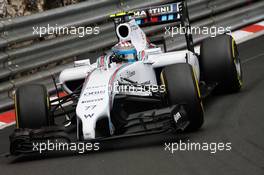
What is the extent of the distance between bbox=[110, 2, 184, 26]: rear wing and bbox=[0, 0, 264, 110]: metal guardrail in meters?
2.06

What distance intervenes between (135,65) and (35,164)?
1.76 metres

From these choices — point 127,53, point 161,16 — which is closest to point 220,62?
point 161,16

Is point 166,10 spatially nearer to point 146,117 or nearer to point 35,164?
point 146,117

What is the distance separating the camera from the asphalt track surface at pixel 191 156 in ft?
20.9

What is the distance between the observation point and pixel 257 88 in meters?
9.45

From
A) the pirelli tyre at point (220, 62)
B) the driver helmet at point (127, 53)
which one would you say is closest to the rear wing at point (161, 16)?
the pirelli tyre at point (220, 62)

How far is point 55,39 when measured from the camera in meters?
11.3

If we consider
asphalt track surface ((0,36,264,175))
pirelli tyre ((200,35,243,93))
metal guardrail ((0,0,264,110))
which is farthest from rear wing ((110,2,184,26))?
metal guardrail ((0,0,264,110))

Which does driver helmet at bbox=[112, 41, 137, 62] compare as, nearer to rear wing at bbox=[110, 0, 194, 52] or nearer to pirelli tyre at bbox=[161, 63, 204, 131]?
rear wing at bbox=[110, 0, 194, 52]

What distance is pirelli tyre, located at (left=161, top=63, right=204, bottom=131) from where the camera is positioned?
758 cm

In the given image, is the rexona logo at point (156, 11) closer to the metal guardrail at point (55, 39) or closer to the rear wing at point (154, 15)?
the rear wing at point (154, 15)

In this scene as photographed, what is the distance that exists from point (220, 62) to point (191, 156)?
248 centimetres

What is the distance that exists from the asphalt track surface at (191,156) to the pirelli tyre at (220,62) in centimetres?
28

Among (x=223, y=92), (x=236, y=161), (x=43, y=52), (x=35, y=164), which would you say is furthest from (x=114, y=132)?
(x=43, y=52)
